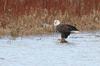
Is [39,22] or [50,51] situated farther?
[39,22]

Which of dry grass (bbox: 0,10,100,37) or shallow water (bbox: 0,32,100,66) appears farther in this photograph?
dry grass (bbox: 0,10,100,37)

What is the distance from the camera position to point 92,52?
11.5 metres

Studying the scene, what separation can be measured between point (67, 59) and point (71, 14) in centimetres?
751

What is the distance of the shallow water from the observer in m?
10.1

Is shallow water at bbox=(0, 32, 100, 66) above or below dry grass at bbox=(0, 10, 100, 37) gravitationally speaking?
below

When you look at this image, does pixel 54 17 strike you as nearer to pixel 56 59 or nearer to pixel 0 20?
pixel 0 20

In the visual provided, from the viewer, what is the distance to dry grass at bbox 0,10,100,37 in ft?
50.2

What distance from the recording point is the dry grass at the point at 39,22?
1531 cm

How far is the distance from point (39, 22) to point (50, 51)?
15.6ft

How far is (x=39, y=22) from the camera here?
1641 cm

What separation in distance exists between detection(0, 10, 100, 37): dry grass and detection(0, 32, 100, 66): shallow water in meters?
0.63

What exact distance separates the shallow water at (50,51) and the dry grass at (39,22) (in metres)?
0.63

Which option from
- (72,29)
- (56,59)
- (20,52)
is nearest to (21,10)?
(72,29)

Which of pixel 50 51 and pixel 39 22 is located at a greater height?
pixel 39 22
